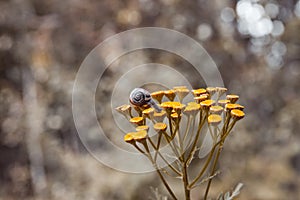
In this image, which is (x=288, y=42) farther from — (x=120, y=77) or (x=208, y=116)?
(x=208, y=116)

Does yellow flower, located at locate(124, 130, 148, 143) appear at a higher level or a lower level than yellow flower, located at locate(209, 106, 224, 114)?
lower

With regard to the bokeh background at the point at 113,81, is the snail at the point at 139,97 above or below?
below

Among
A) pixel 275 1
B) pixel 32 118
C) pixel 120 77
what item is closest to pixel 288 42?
pixel 275 1

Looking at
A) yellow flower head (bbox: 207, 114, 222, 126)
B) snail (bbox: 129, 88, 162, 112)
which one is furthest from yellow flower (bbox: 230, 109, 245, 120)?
snail (bbox: 129, 88, 162, 112)

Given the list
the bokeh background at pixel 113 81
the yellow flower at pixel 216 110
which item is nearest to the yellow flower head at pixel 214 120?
the yellow flower at pixel 216 110

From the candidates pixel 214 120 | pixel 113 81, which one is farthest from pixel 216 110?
pixel 113 81

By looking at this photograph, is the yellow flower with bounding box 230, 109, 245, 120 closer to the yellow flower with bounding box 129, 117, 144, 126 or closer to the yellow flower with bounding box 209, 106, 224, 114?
the yellow flower with bounding box 209, 106, 224, 114

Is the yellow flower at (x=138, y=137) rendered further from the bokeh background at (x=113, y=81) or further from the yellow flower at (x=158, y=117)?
the bokeh background at (x=113, y=81)

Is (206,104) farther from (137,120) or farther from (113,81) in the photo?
(113,81)
